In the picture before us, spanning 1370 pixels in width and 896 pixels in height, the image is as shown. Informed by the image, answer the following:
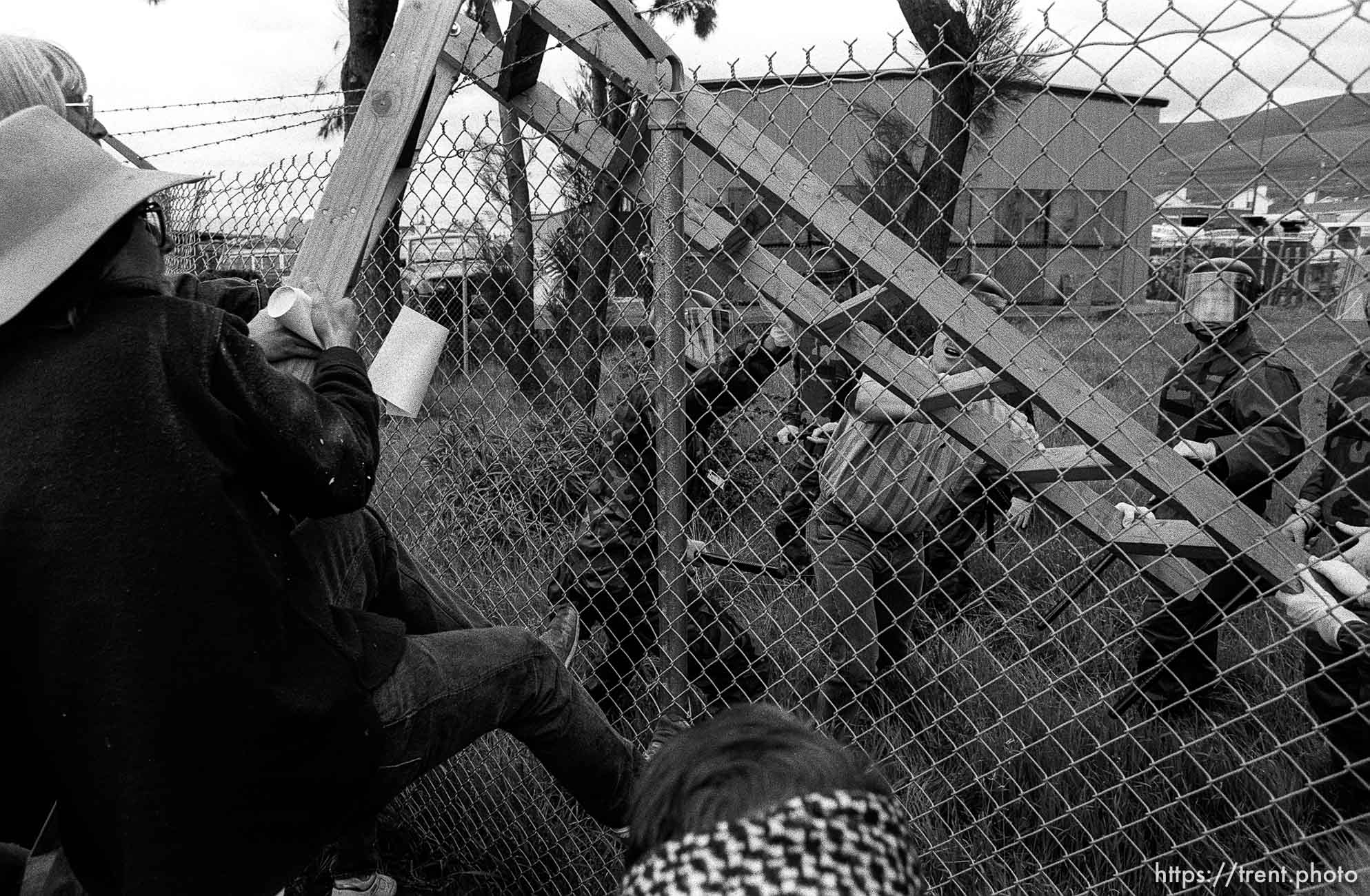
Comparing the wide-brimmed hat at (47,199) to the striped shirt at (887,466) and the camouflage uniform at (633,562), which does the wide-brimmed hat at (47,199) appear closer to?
the camouflage uniform at (633,562)

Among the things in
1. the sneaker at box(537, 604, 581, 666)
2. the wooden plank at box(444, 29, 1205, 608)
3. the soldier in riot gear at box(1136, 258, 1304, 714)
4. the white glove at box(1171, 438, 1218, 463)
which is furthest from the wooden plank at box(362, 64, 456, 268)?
the white glove at box(1171, 438, 1218, 463)

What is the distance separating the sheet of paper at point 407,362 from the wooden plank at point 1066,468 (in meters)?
1.33

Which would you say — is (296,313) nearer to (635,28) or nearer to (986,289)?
(635,28)

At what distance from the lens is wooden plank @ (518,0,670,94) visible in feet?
6.93

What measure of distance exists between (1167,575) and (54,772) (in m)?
2.49

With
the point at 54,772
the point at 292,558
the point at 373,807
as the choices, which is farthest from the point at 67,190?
the point at 373,807

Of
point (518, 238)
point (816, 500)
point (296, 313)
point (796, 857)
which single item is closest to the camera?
point (796, 857)

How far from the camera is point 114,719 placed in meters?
1.33

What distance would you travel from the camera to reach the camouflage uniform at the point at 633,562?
10.4ft

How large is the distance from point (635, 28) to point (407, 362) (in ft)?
2.83

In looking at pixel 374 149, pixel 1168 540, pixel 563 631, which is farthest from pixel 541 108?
pixel 1168 540

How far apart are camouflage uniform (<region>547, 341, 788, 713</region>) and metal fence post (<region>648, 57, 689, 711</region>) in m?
0.76

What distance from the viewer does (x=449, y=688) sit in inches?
69.3

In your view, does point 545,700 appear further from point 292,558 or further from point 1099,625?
point 1099,625
